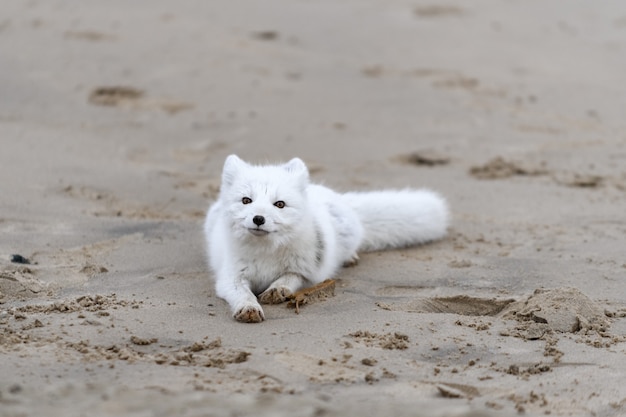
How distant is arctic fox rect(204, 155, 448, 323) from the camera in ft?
16.9

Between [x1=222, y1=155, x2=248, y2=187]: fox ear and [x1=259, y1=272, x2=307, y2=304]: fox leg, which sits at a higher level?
[x1=222, y1=155, x2=248, y2=187]: fox ear

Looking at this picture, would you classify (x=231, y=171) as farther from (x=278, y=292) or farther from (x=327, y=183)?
(x=327, y=183)

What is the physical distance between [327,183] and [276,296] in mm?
2647

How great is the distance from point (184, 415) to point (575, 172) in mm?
5211

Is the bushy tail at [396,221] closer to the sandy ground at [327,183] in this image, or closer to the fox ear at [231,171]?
the sandy ground at [327,183]

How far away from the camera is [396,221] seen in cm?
646

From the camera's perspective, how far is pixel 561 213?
6914 mm

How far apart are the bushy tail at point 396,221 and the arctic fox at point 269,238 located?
17.4 inches

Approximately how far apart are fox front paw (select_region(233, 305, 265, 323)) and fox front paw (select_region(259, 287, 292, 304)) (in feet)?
1.12

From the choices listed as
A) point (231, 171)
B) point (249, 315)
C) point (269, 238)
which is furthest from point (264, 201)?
point (249, 315)

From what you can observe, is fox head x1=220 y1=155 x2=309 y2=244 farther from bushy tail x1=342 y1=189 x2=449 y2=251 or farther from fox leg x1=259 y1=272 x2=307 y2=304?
bushy tail x1=342 y1=189 x2=449 y2=251

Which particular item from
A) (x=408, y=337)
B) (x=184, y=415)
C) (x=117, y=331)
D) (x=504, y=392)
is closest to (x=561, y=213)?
(x=408, y=337)

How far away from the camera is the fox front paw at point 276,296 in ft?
16.8

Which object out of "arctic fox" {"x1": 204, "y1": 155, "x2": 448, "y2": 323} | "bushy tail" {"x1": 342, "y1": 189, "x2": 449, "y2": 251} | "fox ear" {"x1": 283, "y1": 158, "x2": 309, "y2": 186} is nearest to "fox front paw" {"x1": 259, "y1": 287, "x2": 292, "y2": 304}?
"arctic fox" {"x1": 204, "y1": 155, "x2": 448, "y2": 323}
